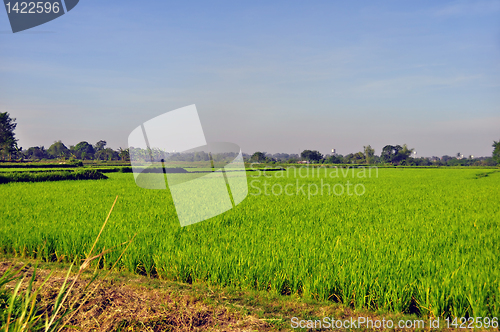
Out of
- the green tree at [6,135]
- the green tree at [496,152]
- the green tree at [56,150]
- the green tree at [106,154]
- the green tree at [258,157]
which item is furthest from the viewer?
the green tree at [56,150]

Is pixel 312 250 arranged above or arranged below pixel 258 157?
below

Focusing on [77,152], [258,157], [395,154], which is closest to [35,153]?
[77,152]

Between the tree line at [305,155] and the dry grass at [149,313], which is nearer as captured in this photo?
the dry grass at [149,313]

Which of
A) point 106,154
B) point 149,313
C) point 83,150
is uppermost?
point 83,150

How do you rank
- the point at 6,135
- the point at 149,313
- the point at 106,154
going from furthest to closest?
the point at 106,154 < the point at 6,135 < the point at 149,313

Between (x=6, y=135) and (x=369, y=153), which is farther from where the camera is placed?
(x=369, y=153)

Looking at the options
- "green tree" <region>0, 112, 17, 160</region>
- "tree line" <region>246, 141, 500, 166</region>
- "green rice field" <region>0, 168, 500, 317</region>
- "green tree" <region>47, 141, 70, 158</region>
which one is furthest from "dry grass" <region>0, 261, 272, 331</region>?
"green tree" <region>47, 141, 70, 158</region>

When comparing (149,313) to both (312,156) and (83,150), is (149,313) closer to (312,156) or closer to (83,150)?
(312,156)

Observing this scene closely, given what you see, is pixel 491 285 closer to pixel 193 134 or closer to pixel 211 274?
pixel 211 274

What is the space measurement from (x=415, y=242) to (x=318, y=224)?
2131mm

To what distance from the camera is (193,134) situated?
3.53 meters

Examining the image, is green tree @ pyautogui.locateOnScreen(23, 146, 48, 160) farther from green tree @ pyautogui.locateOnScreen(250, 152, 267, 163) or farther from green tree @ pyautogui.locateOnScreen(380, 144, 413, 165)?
green tree @ pyautogui.locateOnScreen(380, 144, 413, 165)

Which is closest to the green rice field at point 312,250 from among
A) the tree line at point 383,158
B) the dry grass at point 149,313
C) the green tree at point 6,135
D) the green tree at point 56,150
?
the dry grass at point 149,313

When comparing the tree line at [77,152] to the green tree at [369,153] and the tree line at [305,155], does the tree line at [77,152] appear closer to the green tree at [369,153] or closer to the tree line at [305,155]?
the tree line at [305,155]
